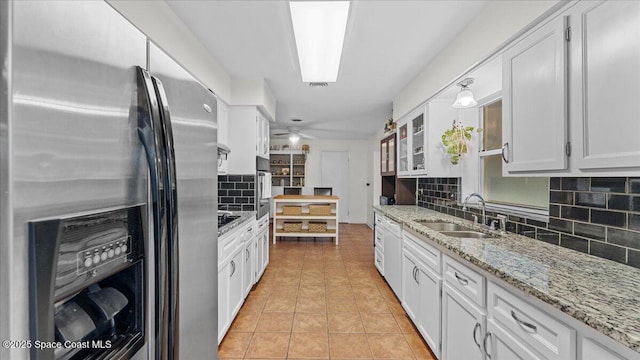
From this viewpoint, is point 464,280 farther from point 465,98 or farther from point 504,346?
point 465,98

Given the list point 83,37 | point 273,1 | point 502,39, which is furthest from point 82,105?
point 502,39

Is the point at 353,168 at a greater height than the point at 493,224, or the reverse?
the point at 353,168

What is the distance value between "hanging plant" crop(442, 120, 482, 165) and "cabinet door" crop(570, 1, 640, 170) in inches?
62.8

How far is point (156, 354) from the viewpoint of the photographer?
2.17 feet

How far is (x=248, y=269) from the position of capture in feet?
9.37

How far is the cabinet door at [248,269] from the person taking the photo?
2672 millimetres

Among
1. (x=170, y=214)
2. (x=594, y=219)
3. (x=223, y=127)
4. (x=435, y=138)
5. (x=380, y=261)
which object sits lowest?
(x=380, y=261)

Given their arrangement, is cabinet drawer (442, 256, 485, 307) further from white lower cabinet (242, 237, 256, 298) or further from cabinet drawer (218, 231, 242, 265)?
white lower cabinet (242, 237, 256, 298)

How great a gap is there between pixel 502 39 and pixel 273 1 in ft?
4.97

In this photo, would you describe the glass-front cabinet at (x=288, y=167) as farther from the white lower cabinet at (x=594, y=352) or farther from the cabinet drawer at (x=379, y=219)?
the white lower cabinet at (x=594, y=352)

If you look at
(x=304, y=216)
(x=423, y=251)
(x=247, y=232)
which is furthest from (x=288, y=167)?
(x=423, y=251)

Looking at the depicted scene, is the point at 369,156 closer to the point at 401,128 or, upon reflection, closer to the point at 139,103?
the point at 401,128

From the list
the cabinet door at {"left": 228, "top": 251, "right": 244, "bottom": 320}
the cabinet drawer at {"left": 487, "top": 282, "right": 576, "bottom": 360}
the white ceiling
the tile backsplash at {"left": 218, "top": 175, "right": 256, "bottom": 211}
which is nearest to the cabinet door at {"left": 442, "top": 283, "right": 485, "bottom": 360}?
the cabinet drawer at {"left": 487, "top": 282, "right": 576, "bottom": 360}

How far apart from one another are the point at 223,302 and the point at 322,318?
92cm
